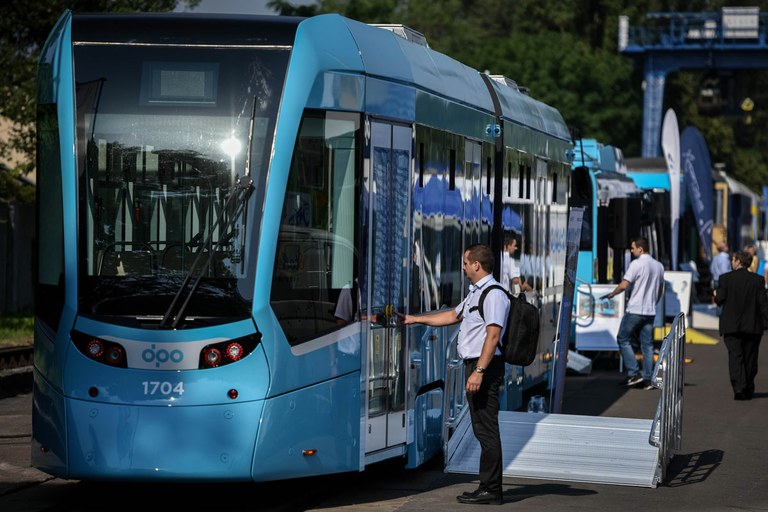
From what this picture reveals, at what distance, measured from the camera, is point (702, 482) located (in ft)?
38.8

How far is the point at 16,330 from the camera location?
2238cm

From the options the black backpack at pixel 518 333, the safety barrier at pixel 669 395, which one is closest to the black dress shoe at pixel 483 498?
the black backpack at pixel 518 333

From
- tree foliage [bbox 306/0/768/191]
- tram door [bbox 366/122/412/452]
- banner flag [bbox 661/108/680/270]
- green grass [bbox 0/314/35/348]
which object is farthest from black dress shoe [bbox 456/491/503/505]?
tree foliage [bbox 306/0/768/191]

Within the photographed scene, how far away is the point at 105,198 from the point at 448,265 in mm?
3307

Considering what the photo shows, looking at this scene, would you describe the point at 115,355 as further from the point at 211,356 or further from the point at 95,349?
the point at 211,356

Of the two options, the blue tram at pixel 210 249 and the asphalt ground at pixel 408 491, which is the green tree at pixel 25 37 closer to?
the asphalt ground at pixel 408 491

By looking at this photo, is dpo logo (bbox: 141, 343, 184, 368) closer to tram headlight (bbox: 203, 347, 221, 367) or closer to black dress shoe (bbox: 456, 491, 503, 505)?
tram headlight (bbox: 203, 347, 221, 367)

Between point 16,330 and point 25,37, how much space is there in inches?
258

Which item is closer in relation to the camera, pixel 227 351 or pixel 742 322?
pixel 227 351

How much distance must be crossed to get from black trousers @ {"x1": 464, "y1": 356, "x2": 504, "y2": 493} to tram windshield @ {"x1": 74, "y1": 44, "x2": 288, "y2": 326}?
5.58 ft

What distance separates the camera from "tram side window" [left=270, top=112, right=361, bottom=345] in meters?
9.42

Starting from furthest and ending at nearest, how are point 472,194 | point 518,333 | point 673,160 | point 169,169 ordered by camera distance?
1. point 673,160
2. point 472,194
3. point 518,333
4. point 169,169

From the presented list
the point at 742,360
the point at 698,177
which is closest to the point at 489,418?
the point at 742,360

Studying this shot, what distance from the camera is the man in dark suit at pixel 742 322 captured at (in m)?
18.5
